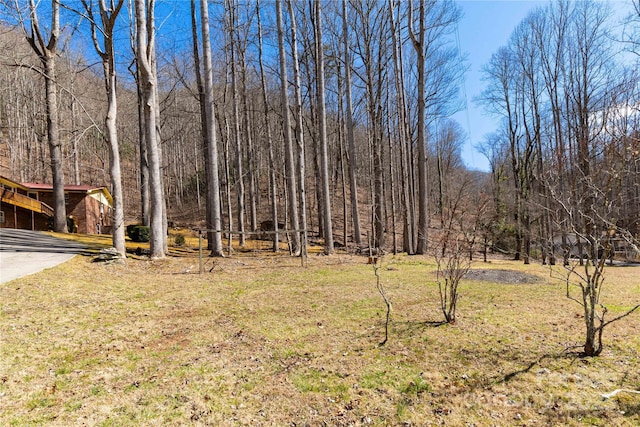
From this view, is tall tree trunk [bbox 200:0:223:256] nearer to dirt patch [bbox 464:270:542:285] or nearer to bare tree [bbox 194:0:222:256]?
bare tree [bbox 194:0:222:256]

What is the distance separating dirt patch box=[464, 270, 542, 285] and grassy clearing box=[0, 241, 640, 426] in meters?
2.10

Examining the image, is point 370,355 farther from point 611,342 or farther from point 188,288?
point 188,288

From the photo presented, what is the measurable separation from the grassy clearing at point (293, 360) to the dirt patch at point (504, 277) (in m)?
2.10

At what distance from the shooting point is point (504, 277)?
8.95m

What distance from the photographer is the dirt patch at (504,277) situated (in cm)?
851

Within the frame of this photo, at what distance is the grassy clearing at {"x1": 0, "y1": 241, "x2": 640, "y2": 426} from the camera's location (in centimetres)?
275

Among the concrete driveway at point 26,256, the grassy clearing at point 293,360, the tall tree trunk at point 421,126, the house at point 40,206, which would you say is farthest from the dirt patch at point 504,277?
the house at point 40,206

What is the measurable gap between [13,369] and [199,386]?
6.13ft

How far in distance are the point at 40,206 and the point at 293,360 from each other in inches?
899

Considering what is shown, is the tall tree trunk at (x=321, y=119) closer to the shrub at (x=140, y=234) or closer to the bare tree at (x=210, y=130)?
the bare tree at (x=210, y=130)

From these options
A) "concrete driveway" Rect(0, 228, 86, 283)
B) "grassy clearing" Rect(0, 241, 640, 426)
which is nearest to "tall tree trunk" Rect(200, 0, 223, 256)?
"concrete driveway" Rect(0, 228, 86, 283)

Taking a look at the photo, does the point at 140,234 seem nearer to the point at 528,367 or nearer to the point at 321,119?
the point at 321,119

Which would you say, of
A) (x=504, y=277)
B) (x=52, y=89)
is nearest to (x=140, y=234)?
(x=52, y=89)

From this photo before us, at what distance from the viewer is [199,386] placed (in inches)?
123
